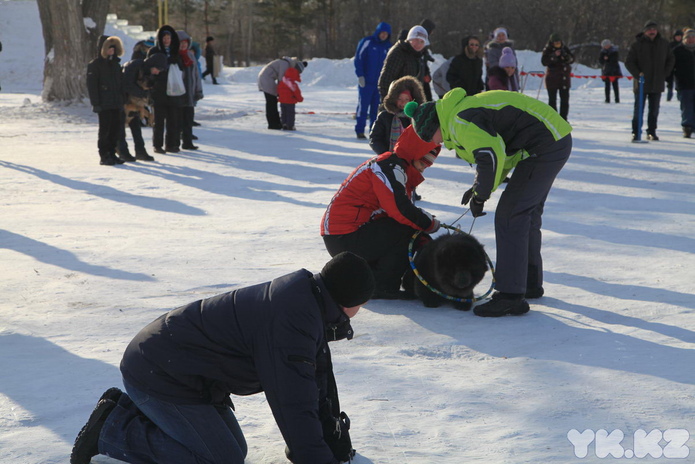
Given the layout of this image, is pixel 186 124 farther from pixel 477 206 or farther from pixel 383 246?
pixel 477 206

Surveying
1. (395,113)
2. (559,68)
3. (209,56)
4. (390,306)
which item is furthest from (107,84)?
(209,56)

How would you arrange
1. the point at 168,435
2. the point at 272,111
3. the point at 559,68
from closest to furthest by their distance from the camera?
the point at 168,435, the point at 559,68, the point at 272,111

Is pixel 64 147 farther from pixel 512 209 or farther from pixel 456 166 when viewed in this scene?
pixel 512 209

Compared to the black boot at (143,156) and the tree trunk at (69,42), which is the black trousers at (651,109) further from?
the tree trunk at (69,42)

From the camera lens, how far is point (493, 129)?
14.1ft

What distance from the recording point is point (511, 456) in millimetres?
2898

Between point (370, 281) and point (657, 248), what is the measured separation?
4098 millimetres

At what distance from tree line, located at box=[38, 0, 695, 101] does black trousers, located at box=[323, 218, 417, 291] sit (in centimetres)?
1475

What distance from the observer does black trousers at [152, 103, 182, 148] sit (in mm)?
10757

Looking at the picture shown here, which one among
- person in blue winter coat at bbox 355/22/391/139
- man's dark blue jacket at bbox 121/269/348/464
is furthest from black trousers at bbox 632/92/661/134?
man's dark blue jacket at bbox 121/269/348/464

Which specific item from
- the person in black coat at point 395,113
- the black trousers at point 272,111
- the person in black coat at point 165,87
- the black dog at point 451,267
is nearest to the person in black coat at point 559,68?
the black trousers at point 272,111

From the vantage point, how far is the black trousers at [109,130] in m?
9.95

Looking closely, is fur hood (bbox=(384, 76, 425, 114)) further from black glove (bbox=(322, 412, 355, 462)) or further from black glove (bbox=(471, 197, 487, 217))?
black glove (bbox=(322, 412, 355, 462))

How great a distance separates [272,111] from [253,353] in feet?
38.2
